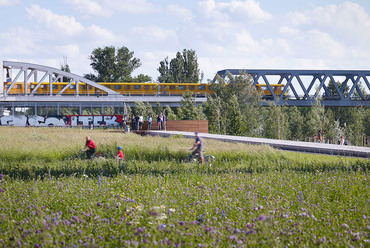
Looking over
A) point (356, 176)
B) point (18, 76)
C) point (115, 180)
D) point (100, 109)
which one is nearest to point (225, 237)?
point (115, 180)

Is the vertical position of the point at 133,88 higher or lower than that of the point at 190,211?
higher

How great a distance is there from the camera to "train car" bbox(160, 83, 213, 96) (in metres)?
69.7

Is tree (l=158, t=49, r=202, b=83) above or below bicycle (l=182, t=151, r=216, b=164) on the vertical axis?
above

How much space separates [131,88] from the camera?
68.6m

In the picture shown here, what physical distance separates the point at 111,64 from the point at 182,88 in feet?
95.8

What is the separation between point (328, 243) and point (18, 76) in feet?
206

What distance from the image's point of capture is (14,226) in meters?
5.72

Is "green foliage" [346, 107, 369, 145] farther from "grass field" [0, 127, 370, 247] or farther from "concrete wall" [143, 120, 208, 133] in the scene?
"grass field" [0, 127, 370, 247]

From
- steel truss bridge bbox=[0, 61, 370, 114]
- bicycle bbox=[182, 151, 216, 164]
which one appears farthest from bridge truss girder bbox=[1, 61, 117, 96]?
bicycle bbox=[182, 151, 216, 164]

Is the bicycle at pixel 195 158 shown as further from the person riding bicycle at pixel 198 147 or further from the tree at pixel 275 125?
the tree at pixel 275 125

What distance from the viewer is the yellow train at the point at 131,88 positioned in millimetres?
64312

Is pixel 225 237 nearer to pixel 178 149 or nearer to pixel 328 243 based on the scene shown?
pixel 328 243

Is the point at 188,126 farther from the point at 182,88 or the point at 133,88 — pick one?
the point at 182,88

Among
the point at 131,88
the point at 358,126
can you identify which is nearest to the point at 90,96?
the point at 131,88
